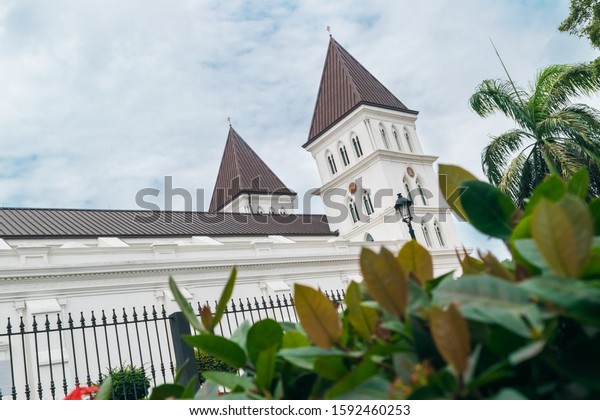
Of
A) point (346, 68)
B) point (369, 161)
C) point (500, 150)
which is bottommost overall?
point (500, 150)

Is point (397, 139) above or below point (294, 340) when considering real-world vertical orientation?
above

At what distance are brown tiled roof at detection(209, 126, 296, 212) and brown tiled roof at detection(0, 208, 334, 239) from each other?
5.56 meters

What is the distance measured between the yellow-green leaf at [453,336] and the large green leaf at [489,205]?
312 mm

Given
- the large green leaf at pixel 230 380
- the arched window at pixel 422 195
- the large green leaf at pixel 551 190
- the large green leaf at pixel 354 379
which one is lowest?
the large green leaf at pixel 354 379

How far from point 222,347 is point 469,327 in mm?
474

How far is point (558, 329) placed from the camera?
635 mm

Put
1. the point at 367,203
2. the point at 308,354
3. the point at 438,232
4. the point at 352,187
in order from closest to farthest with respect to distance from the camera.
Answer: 1. the point at 308,354
2. the point at 438,232
3. the point at 367,203
4. the point at 352,187

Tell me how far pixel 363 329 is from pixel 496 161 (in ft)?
52.2

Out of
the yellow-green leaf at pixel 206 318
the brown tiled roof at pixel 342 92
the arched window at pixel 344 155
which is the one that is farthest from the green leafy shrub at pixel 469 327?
the arched window at pixel 344 155

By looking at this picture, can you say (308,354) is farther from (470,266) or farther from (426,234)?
(426,234)

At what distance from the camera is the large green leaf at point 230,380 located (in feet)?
2.85

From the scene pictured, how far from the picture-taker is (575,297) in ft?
1.79

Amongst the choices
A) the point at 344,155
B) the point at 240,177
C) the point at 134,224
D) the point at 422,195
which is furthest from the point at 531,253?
the point at 240,177

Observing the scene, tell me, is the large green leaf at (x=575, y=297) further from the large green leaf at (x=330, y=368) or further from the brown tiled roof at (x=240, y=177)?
the brown tiled roof at (x=240, y=177)
